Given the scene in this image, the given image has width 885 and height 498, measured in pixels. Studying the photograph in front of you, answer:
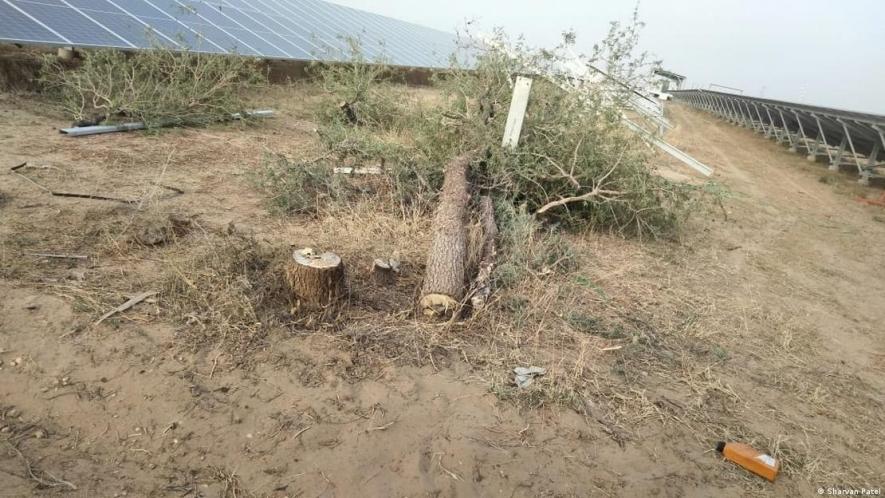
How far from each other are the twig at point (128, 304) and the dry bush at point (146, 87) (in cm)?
545

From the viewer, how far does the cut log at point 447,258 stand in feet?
12.5

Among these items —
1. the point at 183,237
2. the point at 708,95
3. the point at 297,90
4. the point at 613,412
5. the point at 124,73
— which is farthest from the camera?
the point at 708,95

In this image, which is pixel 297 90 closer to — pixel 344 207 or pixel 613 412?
pixel 344 207

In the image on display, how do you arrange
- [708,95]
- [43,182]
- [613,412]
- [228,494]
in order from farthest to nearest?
[708,95], [43,182], [613,412], [228,494]

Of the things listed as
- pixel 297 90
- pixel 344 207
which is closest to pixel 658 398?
pixel 344 207

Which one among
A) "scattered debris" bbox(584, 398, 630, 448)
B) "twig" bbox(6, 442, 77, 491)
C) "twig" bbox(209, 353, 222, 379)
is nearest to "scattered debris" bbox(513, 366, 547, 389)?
"scattered debris" bbox(584, 398, 630, 448)

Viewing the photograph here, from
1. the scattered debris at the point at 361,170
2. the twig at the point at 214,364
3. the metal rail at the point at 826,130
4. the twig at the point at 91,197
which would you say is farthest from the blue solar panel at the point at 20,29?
the metal rail at the point at 826,130

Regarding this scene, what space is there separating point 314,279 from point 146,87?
6627 mm

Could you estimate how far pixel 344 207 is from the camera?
217 inches

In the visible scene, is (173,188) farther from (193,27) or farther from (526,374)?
(193,27)

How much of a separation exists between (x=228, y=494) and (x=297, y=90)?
38.9 feet

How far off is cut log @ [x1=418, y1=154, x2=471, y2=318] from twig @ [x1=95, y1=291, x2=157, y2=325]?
1895 millimetres

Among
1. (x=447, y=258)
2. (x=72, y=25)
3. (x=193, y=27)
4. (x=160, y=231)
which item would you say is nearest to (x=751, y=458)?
(x=447, y=258)

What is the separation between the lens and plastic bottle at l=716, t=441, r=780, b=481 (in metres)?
2.87
